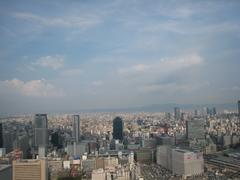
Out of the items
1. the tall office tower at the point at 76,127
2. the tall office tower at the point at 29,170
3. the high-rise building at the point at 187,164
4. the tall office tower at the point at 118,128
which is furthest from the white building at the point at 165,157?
the tall office tower at the point at 29,170

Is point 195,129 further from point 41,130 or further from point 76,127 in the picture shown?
point 41,130

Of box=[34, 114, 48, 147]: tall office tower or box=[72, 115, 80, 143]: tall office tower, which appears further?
box=[72, 115, 80, 143]: tall office tower

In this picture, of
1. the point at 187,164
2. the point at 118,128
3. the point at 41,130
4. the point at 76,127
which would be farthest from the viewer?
the point at 118,128

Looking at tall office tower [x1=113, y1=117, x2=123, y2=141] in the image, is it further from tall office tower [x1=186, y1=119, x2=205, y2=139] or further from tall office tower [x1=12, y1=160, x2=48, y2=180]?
tall office tower [x1=12, y1=160, x2=48, y2=180]

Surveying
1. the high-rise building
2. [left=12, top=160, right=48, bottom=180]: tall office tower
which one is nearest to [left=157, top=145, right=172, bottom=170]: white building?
the high-rise building

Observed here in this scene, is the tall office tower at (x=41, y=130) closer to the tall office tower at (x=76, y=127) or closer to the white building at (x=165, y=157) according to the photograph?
the tall office tower at (x=76, y=127)

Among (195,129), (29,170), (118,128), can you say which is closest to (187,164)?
(29,170)
